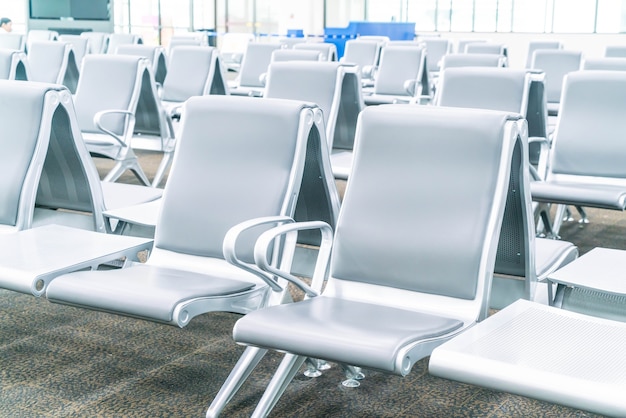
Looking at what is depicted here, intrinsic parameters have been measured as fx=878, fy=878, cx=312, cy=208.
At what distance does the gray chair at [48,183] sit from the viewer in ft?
9.08

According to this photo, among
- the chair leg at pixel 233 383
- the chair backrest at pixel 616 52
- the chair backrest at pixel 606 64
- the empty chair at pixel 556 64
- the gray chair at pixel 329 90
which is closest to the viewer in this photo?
the chair leg at pixel 233 383

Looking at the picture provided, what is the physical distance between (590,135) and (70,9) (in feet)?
40.4

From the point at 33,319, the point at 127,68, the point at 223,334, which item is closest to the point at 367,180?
the point at 223,334

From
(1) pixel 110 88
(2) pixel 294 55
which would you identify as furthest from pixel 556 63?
(1) pixel 110 88

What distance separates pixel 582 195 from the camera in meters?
3.73

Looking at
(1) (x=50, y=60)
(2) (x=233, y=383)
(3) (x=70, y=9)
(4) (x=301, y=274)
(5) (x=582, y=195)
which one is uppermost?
(3) (x=70, y=9)

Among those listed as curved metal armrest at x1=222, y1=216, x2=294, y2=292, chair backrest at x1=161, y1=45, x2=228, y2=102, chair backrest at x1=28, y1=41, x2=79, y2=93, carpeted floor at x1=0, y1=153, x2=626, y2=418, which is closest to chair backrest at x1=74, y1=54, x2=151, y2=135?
chair backrest at x1=161, y1=45, x2=228, y2=102

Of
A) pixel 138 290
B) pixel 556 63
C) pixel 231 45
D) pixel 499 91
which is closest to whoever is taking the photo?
pixel 138 290

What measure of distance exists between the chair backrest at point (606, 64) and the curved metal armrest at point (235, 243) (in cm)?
326

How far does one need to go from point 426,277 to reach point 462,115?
45 centimetres

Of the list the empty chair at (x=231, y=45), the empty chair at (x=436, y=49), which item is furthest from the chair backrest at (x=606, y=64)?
the empty chair at (x=231, y=45)

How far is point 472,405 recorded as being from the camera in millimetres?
2607

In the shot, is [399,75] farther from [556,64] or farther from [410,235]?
[410,235]

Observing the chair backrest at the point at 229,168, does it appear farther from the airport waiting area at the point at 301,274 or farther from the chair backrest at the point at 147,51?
the chair backrest at the point at 147,51
